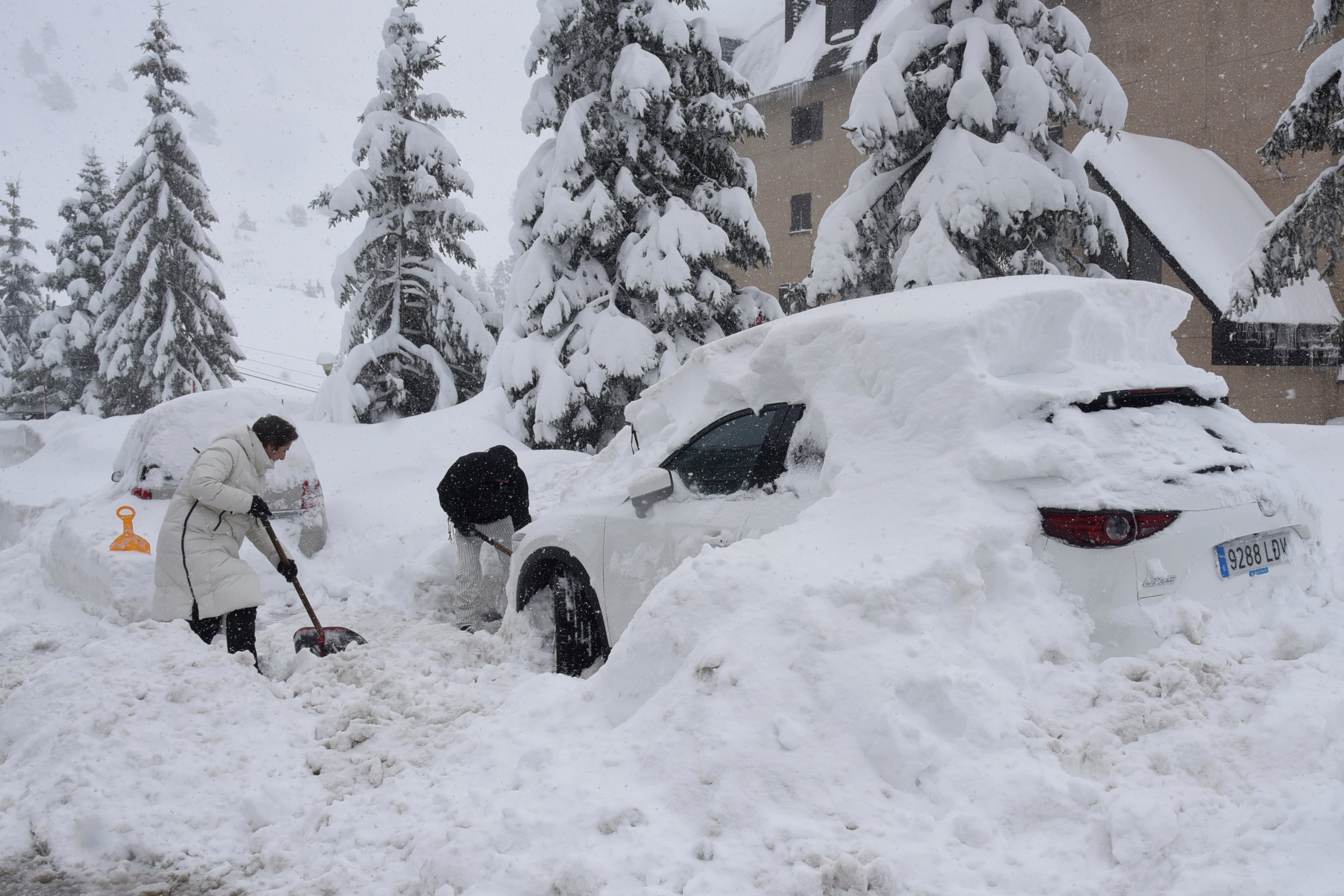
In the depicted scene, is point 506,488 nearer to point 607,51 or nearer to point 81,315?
point 607,51

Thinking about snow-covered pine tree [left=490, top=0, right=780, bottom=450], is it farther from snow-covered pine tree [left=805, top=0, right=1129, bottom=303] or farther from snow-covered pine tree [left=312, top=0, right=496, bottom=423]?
snow-covered pine tree [left=312, top=0, right=496, bottom=423]

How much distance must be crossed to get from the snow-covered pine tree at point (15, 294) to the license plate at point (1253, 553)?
46.7 meters

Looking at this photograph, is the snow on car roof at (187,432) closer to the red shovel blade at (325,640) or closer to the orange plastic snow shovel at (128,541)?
the orange plastic snow shovel at (128,541)

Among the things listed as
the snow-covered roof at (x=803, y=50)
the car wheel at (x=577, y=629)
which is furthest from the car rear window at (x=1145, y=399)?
the snow-covered roof at (x=803, y=50)

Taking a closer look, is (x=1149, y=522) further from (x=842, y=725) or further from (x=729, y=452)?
(x=729, y=452)

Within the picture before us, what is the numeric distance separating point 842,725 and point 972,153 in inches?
395

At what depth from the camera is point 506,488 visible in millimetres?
Result: 7191

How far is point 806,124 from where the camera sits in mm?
27109

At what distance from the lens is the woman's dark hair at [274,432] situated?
5.33m

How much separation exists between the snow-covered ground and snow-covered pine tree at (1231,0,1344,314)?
9.42 m

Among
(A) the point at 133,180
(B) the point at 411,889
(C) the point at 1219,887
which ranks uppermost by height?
(A) the point at 133,180

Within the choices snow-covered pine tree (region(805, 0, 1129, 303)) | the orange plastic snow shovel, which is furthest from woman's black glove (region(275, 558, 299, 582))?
snow-covered pine tree (region(805, 0, 1129, 303))

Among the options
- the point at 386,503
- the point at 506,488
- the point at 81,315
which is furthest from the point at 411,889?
the point at 81,315

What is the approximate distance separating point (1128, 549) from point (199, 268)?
27.6 metres
